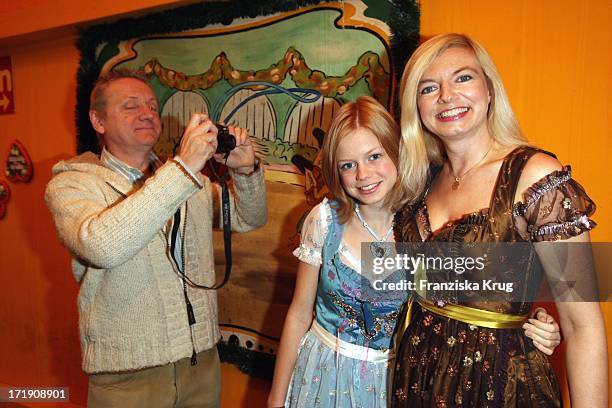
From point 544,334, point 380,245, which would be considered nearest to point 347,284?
point 380,245

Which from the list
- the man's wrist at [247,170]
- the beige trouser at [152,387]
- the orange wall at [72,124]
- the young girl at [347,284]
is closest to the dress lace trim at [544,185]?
the young girl at [347,284]

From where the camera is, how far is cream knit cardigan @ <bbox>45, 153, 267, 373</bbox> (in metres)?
1.29

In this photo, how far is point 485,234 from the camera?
1.09 metres

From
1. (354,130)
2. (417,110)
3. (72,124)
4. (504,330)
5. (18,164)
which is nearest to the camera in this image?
(504,330)

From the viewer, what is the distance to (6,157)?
9.60ft

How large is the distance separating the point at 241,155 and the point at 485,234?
32.3 inches

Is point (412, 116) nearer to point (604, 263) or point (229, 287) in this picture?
point (604, 263)

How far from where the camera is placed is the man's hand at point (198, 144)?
51.2 inches

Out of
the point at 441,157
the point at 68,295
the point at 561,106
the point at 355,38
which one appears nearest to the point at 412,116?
the point at 441,157

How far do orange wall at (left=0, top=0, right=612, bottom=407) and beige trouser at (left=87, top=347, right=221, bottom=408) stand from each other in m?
0.62

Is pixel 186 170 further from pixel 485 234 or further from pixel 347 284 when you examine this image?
pixel 485 234

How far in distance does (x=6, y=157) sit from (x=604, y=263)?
9.95 ft

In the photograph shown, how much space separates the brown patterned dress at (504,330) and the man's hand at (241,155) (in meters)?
0.68

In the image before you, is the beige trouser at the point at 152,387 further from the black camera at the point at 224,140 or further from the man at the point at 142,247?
the black camera at the point at 224,140
